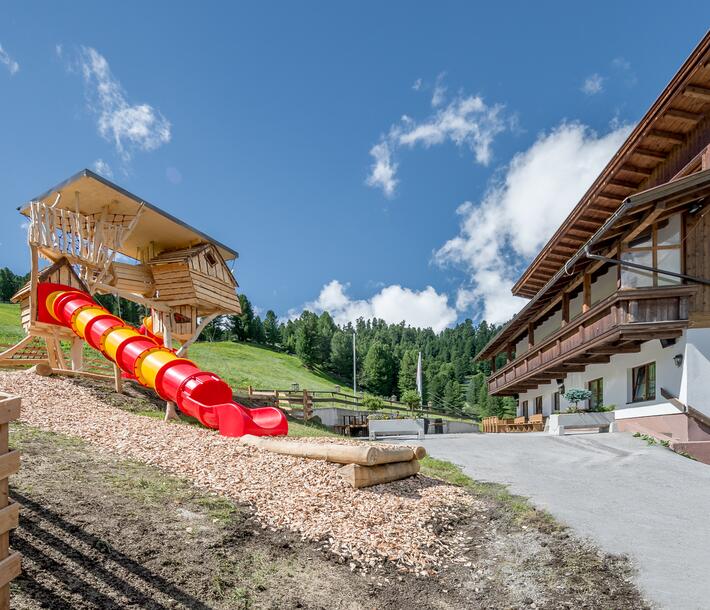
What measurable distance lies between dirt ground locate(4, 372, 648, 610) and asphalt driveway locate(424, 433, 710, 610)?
456 mm

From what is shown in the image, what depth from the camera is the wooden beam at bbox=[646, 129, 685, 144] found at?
17.1 meters

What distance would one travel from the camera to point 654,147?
1780 cm

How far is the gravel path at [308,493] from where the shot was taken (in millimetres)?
6539

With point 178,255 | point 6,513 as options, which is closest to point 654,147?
point 178,255

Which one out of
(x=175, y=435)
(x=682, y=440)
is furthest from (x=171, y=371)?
(x=682, y=440)

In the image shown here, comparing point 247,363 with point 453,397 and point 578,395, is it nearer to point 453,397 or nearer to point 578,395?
point 453,397

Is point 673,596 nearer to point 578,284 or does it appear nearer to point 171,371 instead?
point 171,371

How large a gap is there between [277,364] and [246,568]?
7489 centimetres

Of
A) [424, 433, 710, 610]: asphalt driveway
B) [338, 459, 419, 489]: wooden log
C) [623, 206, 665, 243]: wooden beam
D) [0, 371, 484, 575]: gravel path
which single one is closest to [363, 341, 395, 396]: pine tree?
[424, 433, 710, 610]: asphalt driveway

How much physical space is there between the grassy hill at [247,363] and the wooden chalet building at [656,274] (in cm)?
2908

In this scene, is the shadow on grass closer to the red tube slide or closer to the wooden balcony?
the red tube slide

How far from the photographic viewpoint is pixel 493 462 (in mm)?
12641

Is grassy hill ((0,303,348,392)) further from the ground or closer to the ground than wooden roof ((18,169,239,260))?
closer to the ground

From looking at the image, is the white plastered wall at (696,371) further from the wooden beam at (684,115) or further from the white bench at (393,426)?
the white bench at (393,426)
